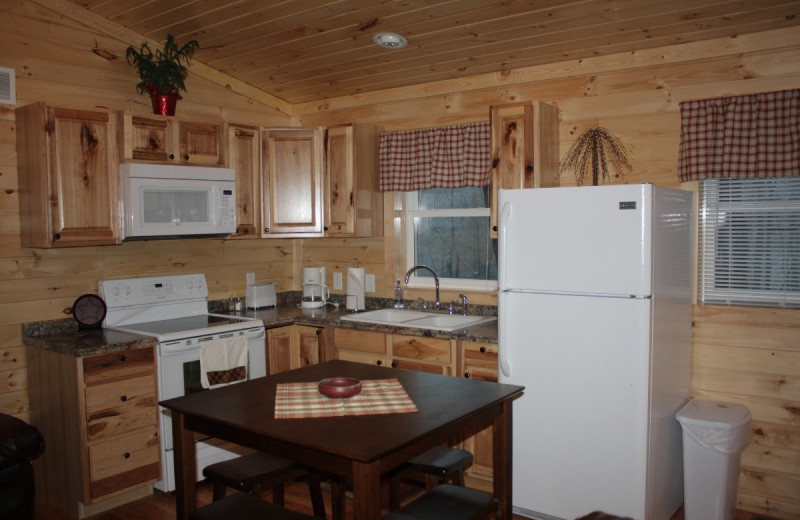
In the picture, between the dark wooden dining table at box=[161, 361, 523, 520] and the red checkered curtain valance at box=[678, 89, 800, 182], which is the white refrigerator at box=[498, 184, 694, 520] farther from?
the dark wooden dining table at box=[161, 361, 523, 520]

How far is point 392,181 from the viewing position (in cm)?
426

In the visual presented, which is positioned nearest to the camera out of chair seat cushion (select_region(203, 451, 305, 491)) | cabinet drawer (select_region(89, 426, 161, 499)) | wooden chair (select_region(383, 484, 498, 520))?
wooden chair (select_region(383, 484, 498, 520))

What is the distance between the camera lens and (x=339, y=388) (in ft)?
7.22

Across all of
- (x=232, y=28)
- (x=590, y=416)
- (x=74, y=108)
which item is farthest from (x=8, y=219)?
(x=590, y=416)

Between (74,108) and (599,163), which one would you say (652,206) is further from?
(74,108)

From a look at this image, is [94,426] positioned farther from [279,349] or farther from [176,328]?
[279,349]

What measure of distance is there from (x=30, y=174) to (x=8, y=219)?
275mm

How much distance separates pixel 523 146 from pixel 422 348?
3.93ft

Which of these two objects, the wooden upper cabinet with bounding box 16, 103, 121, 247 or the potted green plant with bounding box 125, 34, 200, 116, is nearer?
Result: the wooden upper cabinet with bounding box 16, 103, 121, 247

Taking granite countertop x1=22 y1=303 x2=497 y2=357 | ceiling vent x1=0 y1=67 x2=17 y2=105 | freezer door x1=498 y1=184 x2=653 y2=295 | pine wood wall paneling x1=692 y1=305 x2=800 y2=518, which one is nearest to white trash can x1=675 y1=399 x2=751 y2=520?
pine wood wall paneling x1=692 y1=305 x2=800 y2=518

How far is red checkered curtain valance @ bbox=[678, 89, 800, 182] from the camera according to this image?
296 centimetres

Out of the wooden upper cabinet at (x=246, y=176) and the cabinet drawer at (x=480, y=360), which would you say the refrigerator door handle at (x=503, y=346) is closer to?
the cabinet drawer at (x=480, y=360)

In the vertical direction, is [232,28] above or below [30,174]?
above

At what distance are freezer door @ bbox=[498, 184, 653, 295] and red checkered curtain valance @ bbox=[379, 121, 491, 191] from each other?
80 centimetres
